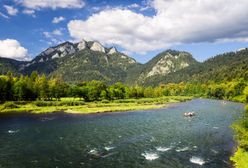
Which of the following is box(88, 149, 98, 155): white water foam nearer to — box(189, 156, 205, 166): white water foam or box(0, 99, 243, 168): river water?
box(0, 99, 243, 168): river water

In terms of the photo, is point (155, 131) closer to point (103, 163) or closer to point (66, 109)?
point (103, 163)

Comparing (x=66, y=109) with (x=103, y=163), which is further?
(x=66, y=109)

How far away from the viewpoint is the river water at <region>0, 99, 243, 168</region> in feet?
226

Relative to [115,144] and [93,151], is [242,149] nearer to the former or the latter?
[115,144]

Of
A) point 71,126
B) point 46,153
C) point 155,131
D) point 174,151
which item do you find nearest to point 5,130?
point 71,126

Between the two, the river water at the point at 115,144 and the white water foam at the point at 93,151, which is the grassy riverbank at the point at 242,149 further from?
the white water foam at the point at 93,151

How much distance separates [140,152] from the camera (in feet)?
257

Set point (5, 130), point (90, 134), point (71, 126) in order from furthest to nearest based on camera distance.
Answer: point (71, 126) < point (5, 130) < point (90, 134)

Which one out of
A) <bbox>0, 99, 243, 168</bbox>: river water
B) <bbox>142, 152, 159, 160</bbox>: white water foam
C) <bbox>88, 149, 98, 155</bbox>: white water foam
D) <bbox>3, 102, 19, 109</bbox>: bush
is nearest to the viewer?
<bbox>0, 99, 243, 168</bbox>: river water

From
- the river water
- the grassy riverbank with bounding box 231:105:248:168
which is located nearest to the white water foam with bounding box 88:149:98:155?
the river water

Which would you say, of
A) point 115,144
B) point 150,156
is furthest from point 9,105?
point 150,156

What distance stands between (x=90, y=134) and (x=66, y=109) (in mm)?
85974

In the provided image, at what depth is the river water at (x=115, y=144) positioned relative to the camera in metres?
69.0

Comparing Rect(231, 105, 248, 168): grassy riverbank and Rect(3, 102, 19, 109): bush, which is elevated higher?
Rect(3, 102, 19, 109): bush
